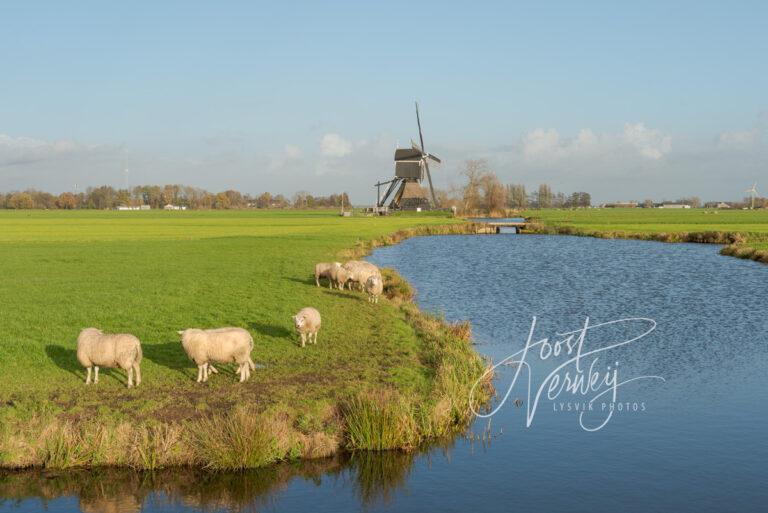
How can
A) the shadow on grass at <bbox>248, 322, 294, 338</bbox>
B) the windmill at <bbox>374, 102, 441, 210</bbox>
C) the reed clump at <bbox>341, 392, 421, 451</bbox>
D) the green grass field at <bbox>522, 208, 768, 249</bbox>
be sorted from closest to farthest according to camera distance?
the reed clump at <bbox>341, 392, 421, 451</bbox> < the shadow on grass at <bbox>248, 322, 294, 338</bbox> < the green grass field at <bbox>522, 208, 768, 249</bbox> < the windmill at <bbox>374, 102, 441, 210</bbox>

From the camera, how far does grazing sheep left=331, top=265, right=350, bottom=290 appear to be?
98.3 ft

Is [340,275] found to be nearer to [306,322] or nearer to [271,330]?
[271,330]

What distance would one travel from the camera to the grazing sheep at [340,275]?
2997 centimetres

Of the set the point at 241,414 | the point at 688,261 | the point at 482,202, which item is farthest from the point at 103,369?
the point at 482,202

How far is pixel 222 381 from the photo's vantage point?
51.8 feet

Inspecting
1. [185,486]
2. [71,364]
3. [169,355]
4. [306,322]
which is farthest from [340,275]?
[185,486]

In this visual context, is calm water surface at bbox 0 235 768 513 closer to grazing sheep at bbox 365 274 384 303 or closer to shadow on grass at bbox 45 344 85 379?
Result: grazing sheep at bbox 365 274 384 303

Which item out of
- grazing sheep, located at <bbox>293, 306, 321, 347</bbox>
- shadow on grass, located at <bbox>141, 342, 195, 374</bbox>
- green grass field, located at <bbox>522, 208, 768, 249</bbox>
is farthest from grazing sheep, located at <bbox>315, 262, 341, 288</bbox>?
green grass field, located at <bbox>522, 208, 768, 249</bbox>

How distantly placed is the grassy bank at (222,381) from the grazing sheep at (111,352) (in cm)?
56

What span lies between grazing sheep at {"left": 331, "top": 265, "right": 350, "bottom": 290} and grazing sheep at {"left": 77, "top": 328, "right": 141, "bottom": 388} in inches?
600

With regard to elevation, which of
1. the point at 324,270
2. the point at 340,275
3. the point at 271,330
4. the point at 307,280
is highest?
the point at 324,270

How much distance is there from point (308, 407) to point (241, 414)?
1.75 m

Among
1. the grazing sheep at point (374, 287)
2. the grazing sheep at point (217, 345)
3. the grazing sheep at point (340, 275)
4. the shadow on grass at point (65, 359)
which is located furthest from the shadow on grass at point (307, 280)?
the grazing sheep at point (217, 345)

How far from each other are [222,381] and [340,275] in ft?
47.6
